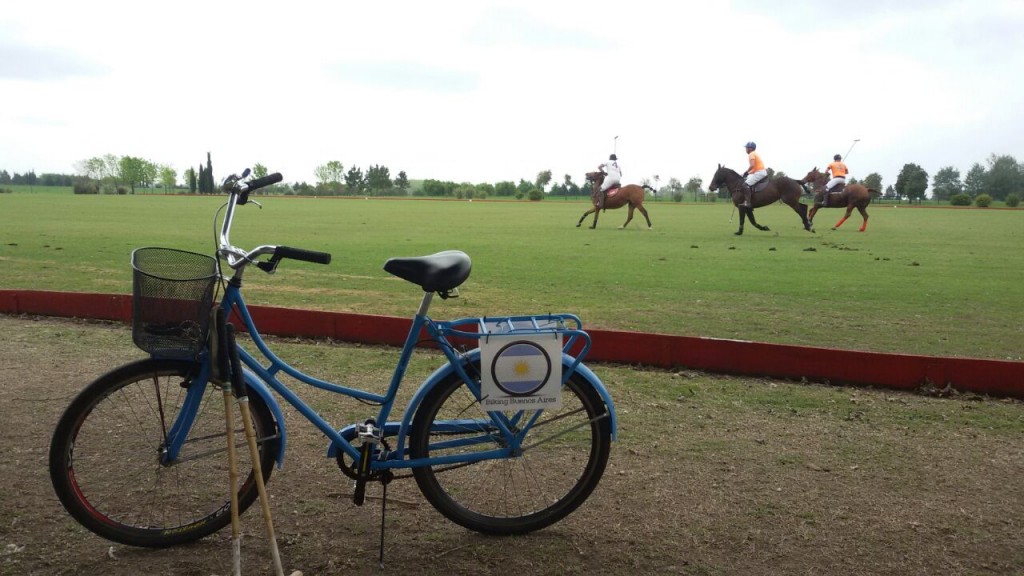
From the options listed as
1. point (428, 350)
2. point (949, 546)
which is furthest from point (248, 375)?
point (428, 350)

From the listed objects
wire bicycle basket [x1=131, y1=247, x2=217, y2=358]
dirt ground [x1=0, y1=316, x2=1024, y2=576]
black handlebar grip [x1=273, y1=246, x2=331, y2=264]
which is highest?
black handlebar grip [x1=273, y1=246, x2=331, y2=264]

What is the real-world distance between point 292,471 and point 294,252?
5.18 ft

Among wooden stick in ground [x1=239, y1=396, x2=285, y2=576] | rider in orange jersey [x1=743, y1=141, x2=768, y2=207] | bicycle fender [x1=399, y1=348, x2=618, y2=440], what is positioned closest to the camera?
wooden stick in ground [x1=239, y1=396, x2=285, y2=576]

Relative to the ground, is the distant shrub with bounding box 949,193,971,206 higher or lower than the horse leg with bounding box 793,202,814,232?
higher

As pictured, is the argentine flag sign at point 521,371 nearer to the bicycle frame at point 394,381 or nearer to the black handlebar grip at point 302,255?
the bicycle frame at point 394,381

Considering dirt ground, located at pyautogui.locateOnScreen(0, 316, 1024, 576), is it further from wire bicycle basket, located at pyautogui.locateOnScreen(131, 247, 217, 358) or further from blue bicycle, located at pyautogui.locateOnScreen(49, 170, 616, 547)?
wire bicycle basket, located at pyautogui.locateOnScreen(131, 247, 217, 358)

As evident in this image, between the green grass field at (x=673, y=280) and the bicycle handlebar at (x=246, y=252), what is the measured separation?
198 inches

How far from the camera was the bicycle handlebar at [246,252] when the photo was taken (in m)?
2.83

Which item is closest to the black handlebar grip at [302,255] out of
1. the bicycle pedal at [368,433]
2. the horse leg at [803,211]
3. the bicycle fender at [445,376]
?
the bicycle fender at [445,376]

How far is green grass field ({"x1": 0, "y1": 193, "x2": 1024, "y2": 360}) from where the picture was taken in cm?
773

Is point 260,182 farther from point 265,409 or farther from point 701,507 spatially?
point 701,507

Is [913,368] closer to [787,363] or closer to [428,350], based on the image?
[787,363]

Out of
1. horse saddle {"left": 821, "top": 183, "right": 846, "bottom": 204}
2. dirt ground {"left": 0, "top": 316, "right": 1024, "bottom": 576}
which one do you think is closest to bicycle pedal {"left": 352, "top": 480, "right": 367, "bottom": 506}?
dirt ground {"left": 0, "top": 316, "right": 1024, "bottom": 576}

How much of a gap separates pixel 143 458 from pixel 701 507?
2.61 meters
